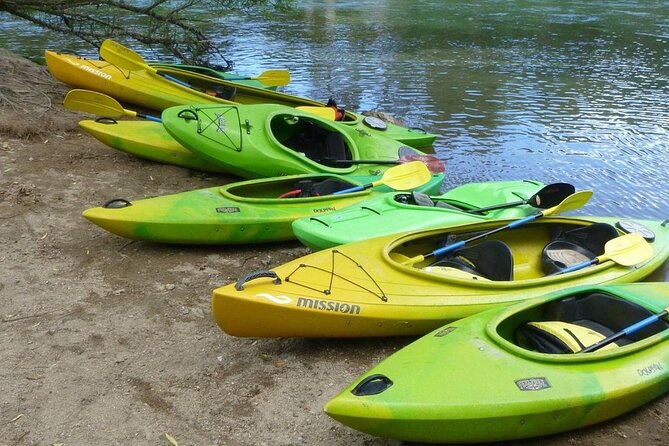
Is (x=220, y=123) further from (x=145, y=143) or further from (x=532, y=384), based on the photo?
(x=532, y=384)

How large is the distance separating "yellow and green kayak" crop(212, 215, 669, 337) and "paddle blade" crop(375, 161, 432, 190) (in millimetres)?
986

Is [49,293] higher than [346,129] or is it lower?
lower

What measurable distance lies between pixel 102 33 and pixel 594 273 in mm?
7813

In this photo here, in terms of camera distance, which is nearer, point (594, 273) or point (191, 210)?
point (594, 273)

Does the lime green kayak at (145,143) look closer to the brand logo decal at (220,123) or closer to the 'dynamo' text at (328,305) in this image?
the brand logo decal at (220,123)

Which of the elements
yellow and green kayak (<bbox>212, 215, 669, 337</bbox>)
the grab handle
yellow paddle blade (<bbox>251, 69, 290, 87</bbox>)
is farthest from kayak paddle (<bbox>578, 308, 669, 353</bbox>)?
yellow paddle blade (<bbox>251, 69, 290, 87</bbox>)

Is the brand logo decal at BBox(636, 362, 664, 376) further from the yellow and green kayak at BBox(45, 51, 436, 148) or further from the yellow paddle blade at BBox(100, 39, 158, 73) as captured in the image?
the yellow paddle blade at BBox(100, 39, 158, 73)

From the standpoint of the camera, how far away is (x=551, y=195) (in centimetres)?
454

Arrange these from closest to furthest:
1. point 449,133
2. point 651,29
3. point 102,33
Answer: point 449,133 < point 102,33 < point 651,29

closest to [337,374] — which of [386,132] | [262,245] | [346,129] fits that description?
[262,245]

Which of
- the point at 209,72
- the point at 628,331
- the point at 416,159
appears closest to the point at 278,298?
the point at 628,331

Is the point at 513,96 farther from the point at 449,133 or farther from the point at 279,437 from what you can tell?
the point at 279,437

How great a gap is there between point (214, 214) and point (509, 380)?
2.28 meters

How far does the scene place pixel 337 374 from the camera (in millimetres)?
2998
